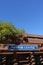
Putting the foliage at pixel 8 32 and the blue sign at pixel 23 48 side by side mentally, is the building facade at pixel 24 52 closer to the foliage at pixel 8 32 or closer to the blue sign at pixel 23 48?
the blue sign at pixel 23 48

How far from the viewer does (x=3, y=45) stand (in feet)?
54.1

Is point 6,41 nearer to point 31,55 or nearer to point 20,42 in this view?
point 20,42

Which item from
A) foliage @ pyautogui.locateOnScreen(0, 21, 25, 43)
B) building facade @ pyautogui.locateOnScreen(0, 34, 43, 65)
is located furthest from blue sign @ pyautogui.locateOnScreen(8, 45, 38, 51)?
foliage @ pyautogui.locateOnScreen(0, 21, 25, 43)

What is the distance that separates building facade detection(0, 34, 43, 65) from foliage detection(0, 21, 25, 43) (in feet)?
2.22

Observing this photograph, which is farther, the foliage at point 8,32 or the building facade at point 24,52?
the foliage at point 8,32

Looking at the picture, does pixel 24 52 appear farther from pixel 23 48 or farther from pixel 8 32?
pixel 8 32

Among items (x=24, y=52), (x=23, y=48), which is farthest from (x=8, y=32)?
(x=24, y=52)

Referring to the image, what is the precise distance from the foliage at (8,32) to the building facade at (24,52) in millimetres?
675

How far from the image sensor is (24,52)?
17297 mm

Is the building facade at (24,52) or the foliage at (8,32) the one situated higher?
the foliage at (8,32)

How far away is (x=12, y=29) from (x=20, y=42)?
4.51 feet

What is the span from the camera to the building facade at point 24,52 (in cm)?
1661

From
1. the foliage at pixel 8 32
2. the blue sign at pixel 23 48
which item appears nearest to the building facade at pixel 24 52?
the blue sign at pixel 23 48

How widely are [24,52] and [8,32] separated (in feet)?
7.67
